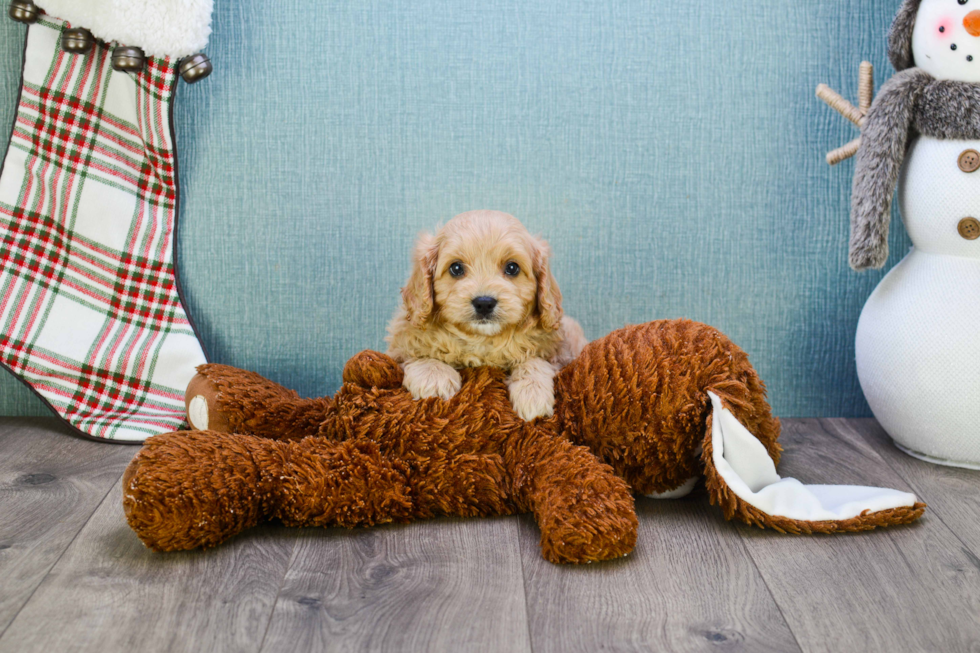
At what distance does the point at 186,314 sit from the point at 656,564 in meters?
1.33

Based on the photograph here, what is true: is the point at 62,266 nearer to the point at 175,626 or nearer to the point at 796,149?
the point at 175,626

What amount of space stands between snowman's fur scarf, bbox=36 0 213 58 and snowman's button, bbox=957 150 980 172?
66.3 inches

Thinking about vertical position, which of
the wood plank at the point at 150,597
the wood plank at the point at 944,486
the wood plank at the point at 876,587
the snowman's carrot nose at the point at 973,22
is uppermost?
the snowman's carrot nose at the point at 973,22

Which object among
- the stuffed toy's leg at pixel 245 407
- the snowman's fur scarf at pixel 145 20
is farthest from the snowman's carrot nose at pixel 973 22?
the snowman's fur scarf at pixel 145 20

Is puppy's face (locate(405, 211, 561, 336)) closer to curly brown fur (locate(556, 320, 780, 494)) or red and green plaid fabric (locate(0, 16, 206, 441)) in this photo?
curly brown fur (locate(556, 320, 780, 494))

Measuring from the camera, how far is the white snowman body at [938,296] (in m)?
1.77

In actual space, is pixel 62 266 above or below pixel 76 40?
below

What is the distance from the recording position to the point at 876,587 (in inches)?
52.9

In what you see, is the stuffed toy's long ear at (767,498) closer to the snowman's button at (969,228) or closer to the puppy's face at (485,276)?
the puppy's face at (485,276)

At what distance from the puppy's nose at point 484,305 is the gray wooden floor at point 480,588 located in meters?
0.40

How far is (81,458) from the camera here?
1.92 m

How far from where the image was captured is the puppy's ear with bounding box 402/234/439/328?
5.43 ft

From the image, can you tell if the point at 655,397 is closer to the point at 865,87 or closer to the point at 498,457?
the point at 498,457

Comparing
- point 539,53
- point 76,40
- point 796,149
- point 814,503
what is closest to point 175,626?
point 814,503
